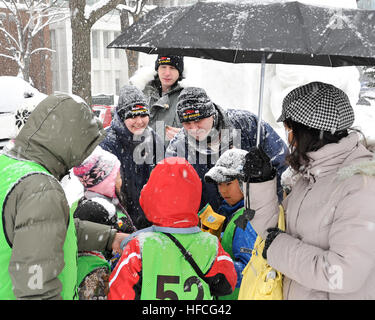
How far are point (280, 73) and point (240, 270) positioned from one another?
4.95 m

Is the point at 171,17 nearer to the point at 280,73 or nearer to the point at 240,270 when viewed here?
the point at 240,270

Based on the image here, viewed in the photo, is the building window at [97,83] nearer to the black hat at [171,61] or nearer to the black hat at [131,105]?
the black hat at [171,61]

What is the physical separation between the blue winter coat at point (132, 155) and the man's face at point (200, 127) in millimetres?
492

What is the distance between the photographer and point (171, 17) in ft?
7.48

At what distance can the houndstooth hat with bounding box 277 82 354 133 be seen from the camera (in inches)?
74.4

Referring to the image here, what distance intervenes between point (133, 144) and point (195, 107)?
0.72 m

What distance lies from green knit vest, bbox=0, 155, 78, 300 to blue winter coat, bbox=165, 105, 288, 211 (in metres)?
1.54

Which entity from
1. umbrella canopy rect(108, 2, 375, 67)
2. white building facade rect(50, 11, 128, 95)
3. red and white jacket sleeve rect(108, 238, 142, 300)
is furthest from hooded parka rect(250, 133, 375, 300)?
white building facade rect(50, 11, 128, 95)

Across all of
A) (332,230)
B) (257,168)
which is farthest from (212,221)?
(332,230)

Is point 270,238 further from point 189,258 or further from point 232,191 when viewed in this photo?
point 232,191

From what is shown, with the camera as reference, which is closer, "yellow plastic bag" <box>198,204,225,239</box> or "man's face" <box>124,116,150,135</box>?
"yellow plastic bag" <box>198,204,225,239</box>

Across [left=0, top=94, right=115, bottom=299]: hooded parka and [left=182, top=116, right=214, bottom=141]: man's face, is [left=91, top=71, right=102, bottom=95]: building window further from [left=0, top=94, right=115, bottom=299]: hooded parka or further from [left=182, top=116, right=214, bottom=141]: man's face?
[left=0, top=94, right=115, bottom=299]: hooded parka

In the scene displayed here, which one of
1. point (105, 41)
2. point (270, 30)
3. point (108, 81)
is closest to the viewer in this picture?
point (270, 30)

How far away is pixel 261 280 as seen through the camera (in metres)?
2.06
